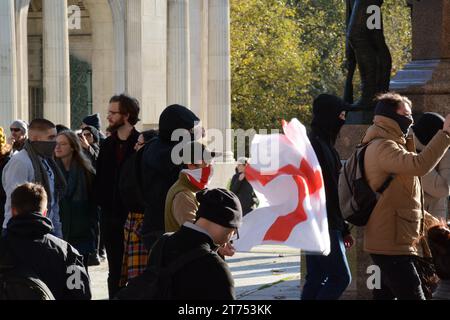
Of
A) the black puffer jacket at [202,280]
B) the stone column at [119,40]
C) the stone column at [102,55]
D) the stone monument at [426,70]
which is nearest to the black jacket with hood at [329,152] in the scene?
the stone monument at [426,70]

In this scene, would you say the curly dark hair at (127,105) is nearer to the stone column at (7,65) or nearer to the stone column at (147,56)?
the stone column at (7,65)

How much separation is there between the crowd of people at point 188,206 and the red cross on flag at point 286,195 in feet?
0.97

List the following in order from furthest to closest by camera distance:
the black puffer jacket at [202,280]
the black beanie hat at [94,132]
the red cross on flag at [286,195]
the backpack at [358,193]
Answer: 1. the black beanie hat at [94,132]
2. the backpack at [358,193]
3. the red cross on flag at [286,195]
4. the black puffer jacket at [202,280]

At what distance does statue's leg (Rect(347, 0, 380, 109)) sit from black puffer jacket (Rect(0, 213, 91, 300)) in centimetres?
509

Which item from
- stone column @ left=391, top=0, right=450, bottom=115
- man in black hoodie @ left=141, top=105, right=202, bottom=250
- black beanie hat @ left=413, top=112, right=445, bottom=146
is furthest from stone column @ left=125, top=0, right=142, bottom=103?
man in black hoodie @ left=141, top=105, right=202, bottom=250

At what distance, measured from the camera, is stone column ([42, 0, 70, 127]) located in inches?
1170

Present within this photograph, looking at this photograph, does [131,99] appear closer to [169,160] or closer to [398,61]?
[169,160]

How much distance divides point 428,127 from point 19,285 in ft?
13.0

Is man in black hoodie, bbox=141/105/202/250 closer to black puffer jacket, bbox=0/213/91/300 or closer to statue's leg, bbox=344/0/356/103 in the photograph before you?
black puffer jacket, bbox=0/213/91/300

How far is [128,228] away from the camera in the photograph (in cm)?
975

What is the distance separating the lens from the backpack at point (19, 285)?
6.78m

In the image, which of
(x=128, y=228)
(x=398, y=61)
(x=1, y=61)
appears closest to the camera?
(x=128, y=228)
